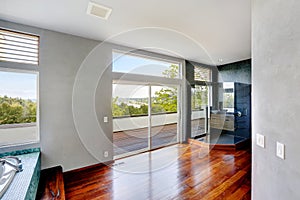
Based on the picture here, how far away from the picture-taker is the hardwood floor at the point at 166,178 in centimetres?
237

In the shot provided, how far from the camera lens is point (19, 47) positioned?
2674mm

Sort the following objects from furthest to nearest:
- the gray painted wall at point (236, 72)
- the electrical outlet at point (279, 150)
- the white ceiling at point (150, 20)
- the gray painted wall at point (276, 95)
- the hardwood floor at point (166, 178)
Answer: the gray painted wall at point (236, 72)
the hardwood floor at point (166, 178)
the white ceiling at point (150, 20)
the electrical outlet at point (279, 150)
the gray painted wall at point (276, 95)

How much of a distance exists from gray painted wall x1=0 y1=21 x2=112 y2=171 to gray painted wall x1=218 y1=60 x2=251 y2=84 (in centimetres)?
458

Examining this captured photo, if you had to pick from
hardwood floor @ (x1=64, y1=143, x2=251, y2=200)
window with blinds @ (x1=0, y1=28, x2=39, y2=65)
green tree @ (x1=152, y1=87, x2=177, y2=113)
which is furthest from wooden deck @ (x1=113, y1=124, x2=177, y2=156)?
window with blinds @ (x1=0, y1=28, x2=39, y2=65)

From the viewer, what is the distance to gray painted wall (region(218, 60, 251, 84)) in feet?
16.5

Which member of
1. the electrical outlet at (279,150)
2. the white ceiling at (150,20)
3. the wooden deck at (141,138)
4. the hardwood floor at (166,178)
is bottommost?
the hardwood floor at (166,178)

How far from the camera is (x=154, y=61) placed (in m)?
4.46

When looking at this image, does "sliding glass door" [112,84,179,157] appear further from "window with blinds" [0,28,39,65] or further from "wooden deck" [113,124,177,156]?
"window with blinds" [0,28,39,65]

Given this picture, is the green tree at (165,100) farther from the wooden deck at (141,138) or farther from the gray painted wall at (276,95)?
the gray painted wall at (276,95)

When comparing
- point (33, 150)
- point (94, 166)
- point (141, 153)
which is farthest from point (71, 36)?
point (141, 153)

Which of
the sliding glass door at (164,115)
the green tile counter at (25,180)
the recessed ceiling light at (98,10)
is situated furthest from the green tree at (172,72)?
the green tile counter at (25,180)

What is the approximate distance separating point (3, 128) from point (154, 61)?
3544 mm

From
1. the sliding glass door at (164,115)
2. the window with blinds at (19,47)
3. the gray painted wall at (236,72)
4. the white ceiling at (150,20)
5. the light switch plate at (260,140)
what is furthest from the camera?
the gray painted wall at (236,72)

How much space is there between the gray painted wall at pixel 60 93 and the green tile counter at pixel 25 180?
27cm
